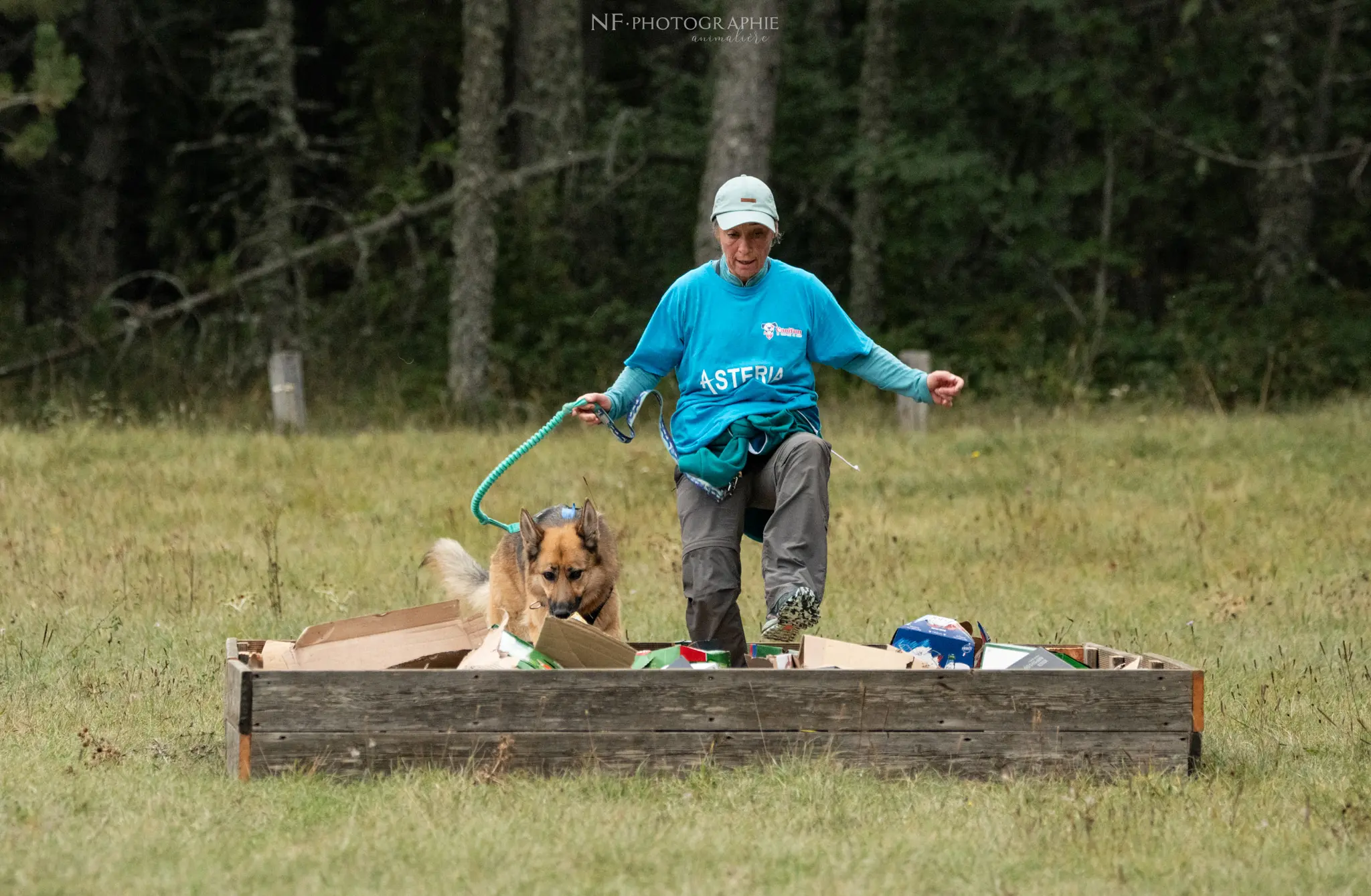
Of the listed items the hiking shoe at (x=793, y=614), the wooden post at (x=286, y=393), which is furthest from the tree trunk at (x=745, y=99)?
the hiking shoe at (x=793, y=614)

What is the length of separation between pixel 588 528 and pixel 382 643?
103cm

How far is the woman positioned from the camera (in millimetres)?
6043

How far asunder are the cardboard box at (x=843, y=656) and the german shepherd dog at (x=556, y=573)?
43.0 inches

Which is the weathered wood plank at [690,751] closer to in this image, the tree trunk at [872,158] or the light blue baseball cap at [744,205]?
the light blue baseball cap at [744,205]

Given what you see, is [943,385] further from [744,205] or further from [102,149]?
[102,149]

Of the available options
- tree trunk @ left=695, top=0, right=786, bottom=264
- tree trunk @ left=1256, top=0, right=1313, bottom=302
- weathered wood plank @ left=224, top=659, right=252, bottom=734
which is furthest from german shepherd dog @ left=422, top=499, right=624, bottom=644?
tree trunk @ left=1256, top=0, right=1313, bottom=302

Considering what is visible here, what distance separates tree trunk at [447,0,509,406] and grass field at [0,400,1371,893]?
2.52 meters

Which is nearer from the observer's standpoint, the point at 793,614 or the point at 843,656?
the point at 793,614

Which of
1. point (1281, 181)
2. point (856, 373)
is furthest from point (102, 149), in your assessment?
point (856, 373)

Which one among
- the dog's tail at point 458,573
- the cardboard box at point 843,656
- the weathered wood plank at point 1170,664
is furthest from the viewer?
the dog's tail at point 458,573

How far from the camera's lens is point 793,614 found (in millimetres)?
5844

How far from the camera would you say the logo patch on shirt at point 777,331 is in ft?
20.4

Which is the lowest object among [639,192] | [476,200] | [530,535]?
[530,535]

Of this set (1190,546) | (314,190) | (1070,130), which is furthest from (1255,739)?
(314,190)
